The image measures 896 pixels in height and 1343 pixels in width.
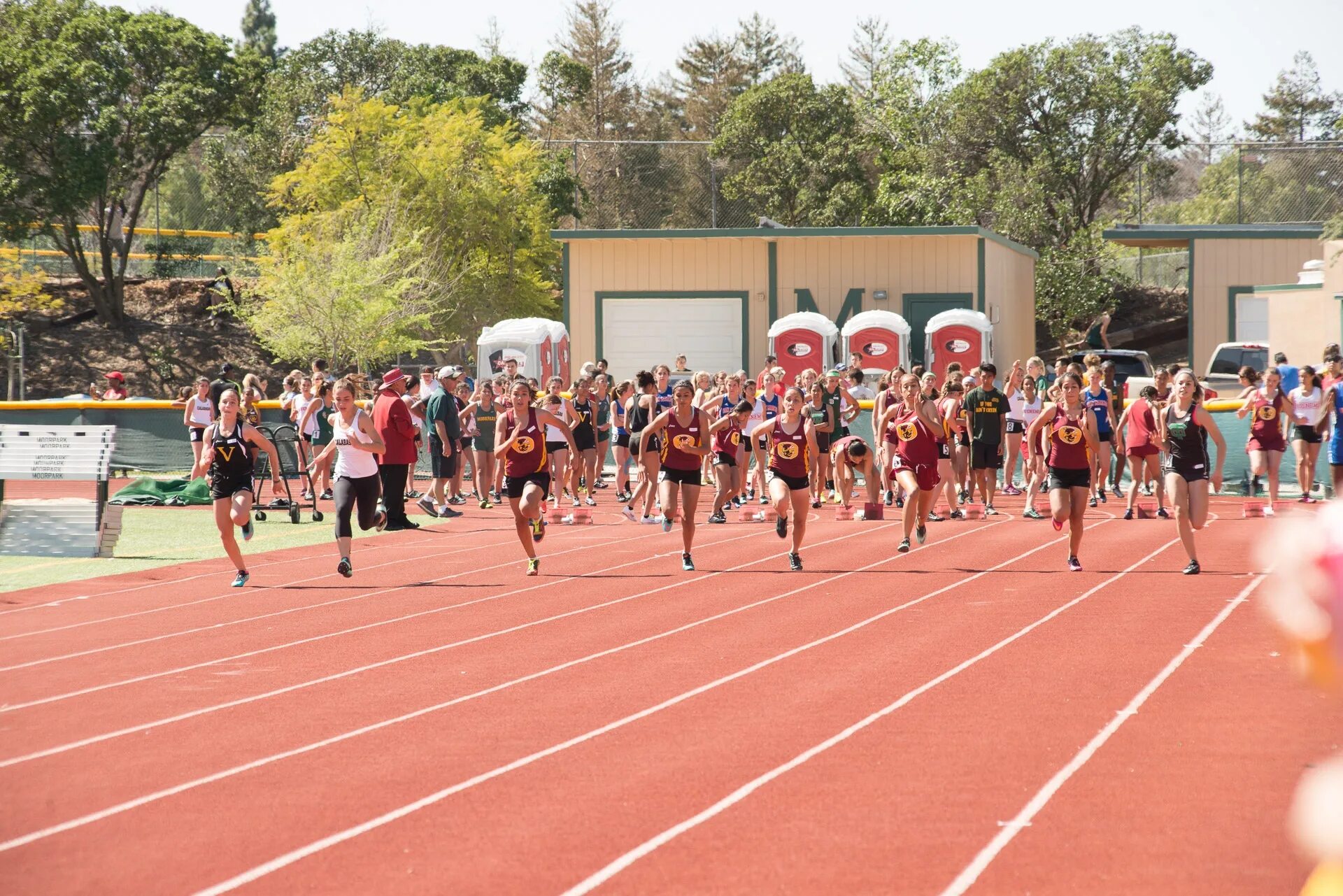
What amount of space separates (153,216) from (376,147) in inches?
1315

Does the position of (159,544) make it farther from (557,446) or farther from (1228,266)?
(1228,266)

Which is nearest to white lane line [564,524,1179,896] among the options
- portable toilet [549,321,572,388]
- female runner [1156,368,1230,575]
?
female runner [1156,368,1230,575]

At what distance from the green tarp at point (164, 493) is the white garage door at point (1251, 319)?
1246 inches

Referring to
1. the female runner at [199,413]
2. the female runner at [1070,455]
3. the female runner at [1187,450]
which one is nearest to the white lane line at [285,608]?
the female runner at [199,413]

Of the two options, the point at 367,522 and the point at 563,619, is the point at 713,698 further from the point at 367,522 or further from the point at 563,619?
the point at 367,522

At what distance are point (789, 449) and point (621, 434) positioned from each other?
7.39 metres

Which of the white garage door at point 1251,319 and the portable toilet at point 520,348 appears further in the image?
the white garage door at point 1251,319

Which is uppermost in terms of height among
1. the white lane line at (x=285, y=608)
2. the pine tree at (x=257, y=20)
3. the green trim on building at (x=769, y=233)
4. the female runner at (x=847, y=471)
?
the pine tree at (x=257, y=20)

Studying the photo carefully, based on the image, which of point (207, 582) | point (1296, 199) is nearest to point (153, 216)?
point (1296, 199)

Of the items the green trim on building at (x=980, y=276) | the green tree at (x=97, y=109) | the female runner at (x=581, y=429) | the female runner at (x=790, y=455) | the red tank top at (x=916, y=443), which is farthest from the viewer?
the green tree at (x=97, y=109)

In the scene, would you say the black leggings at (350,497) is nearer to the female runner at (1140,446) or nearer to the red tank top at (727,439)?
the red tank top at (727,439)

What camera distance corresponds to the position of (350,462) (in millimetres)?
13508

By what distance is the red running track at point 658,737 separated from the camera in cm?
559

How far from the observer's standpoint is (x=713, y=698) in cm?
855
